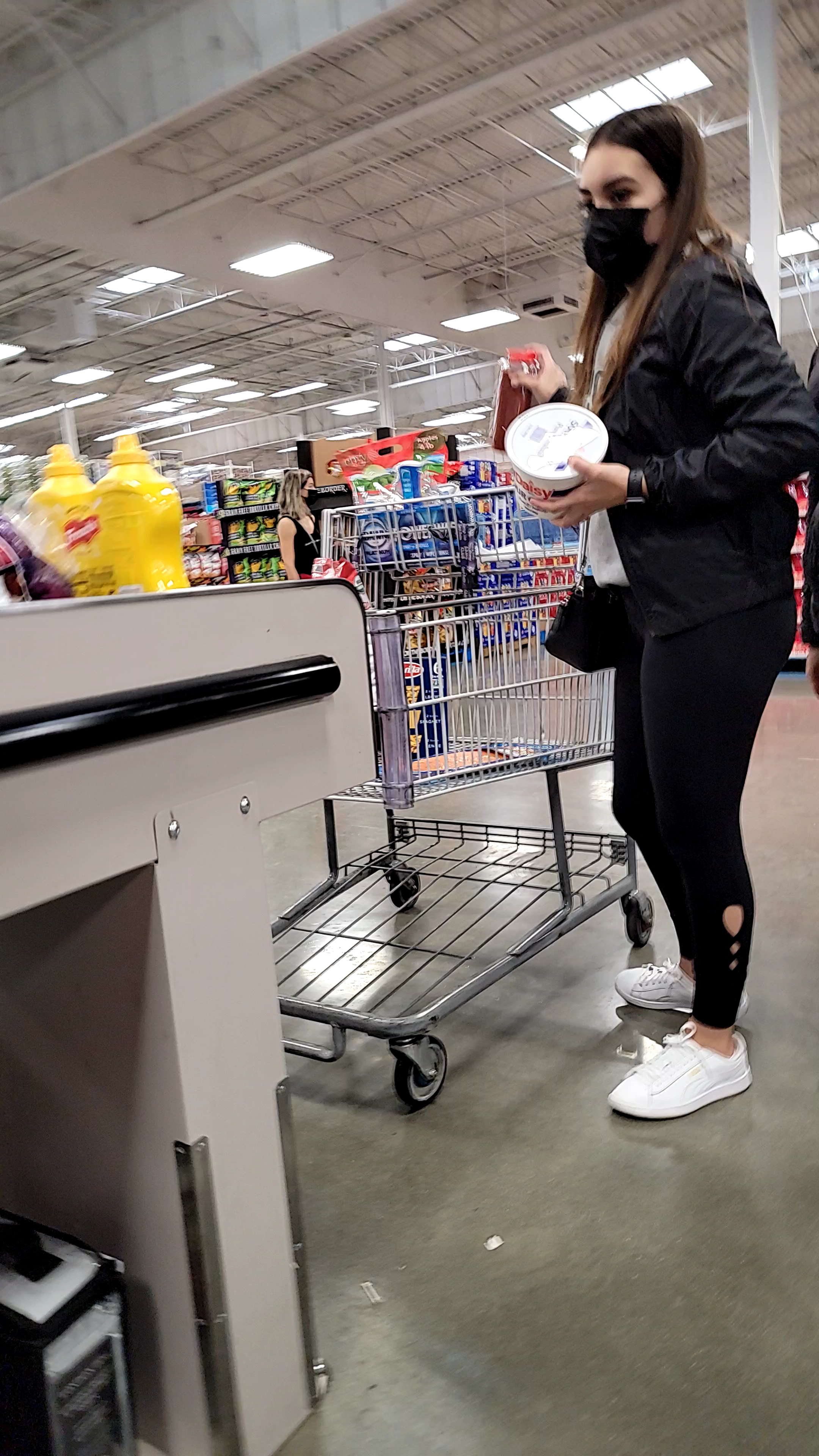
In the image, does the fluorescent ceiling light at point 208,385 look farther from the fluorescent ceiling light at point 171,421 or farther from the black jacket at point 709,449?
the black jacket at point 709,449

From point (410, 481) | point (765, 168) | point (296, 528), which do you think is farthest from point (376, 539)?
point (765, 168)

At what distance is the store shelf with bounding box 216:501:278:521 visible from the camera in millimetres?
9750

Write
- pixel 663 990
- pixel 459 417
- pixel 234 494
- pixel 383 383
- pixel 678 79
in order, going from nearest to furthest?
1. pixel 663 990
2. pixel 678 79
3. pixel 234 494
4. pixel 383 383
5. pixel 459 417

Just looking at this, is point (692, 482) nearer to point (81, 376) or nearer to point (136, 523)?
point (136, 523)

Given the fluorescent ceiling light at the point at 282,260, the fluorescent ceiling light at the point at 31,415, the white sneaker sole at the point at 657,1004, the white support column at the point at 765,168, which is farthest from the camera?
the fluorescent ceiling light at the point at 31,415

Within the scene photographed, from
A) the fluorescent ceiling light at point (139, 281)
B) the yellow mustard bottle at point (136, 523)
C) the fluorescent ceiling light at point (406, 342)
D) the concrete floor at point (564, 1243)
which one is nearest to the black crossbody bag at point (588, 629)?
the concrete floor at point (564, 1243)

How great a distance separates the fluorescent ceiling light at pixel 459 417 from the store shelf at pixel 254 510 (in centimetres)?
954

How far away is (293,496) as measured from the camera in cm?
619

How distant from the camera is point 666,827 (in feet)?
5.70

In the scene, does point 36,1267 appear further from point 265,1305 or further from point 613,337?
point 613,337

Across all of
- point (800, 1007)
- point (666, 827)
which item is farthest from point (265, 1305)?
point (800, 1007)

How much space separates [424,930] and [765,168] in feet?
19.0

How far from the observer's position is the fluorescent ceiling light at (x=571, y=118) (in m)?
7.44

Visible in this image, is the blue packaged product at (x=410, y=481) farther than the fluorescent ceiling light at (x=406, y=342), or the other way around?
the fluorescent ceiling light at (x=406, y=342)
